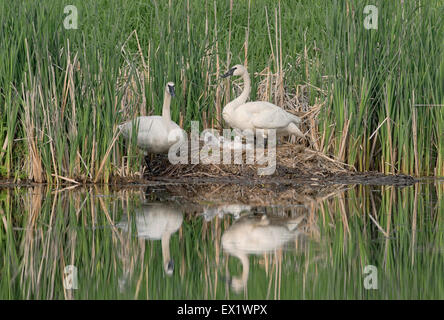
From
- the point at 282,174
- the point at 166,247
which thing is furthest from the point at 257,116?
the point at 166,247

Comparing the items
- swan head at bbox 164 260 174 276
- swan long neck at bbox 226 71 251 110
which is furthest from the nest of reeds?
swan head at bbox 164 260 174 276

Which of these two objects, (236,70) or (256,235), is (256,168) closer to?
(236,70)

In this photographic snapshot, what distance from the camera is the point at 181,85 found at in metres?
11.7

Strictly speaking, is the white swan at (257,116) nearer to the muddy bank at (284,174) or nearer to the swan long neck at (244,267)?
the muddy bank at (284,174)

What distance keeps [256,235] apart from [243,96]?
15.0 feet

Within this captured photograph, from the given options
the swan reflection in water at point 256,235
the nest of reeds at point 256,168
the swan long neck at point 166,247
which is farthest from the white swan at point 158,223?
the nest of reeds at point 256,168

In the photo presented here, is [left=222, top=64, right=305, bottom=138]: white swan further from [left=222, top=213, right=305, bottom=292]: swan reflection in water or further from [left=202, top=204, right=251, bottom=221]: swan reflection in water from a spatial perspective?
[left=222, top=213, right=305, bottom=292]: swan reflection in water

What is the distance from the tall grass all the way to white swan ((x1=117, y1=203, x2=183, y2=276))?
1692mm

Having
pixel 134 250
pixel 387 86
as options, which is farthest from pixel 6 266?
pixel 387 86

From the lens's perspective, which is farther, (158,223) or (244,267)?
(158,223)

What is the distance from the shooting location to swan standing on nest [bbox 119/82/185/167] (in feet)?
35.9

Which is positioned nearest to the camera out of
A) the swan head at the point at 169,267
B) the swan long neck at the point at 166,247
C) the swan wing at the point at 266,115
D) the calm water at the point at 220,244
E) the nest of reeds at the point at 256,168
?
the calm water at the point at 220,244

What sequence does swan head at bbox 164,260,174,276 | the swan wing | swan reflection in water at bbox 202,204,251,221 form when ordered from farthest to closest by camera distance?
1. the swan wing
2. swan reflection in water at bbox 202,204,251,221
3. swan head at bbox 164,260,174,276

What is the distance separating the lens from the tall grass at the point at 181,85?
10.5m
